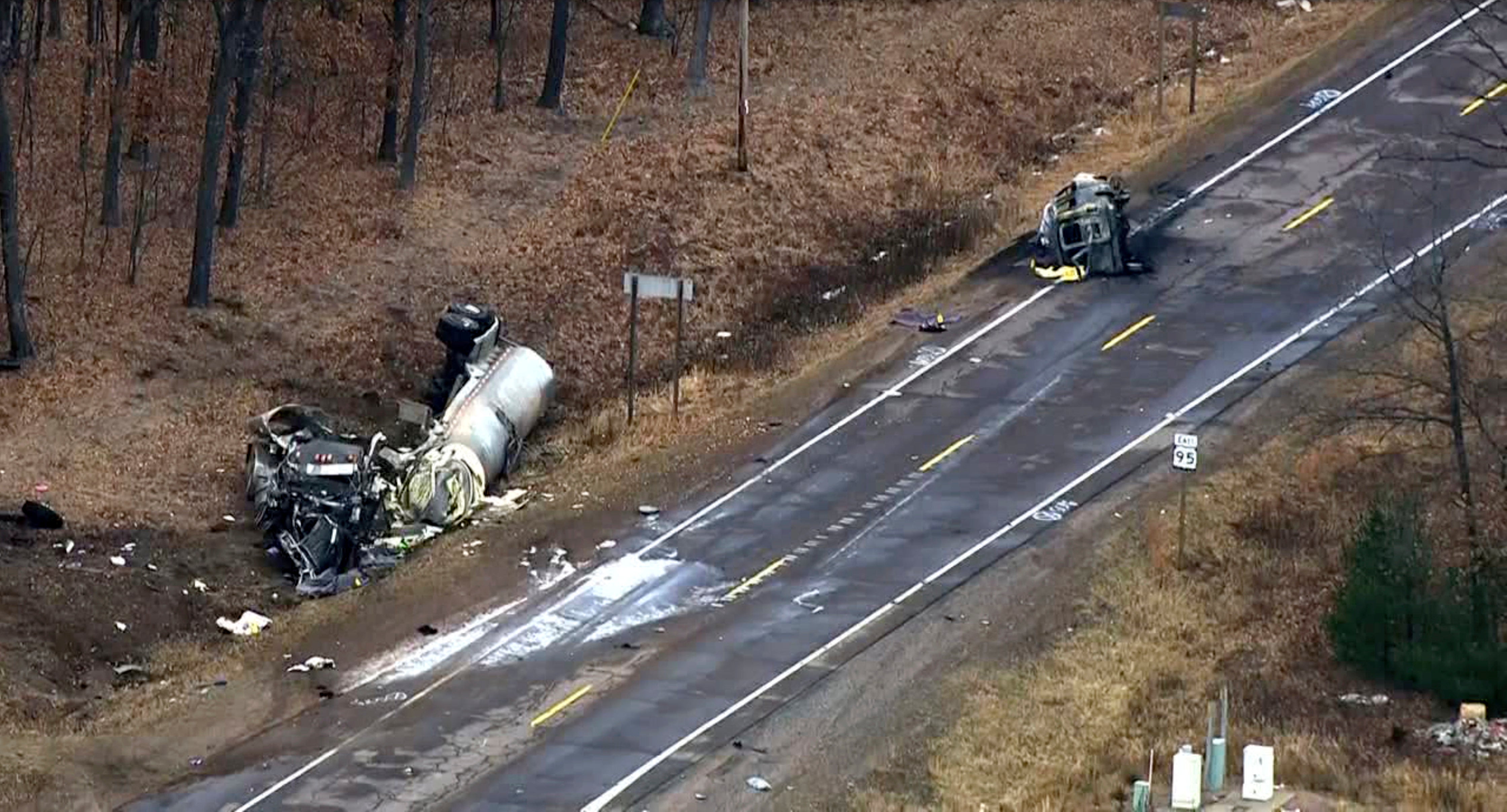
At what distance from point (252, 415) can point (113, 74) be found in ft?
39.0

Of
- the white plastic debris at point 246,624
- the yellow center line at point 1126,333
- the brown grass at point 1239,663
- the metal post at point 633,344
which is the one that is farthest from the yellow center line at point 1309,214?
the white plastic debris at point 246,624

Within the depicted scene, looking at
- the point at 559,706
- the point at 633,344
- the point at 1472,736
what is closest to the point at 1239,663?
the point at 1472,736

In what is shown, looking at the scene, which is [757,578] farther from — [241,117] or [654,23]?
[654,23]

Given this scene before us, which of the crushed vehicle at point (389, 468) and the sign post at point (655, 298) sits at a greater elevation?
the sign post at point (655, 298)

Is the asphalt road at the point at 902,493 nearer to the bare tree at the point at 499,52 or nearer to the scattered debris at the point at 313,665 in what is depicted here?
the scattered debris at the point at 313,665

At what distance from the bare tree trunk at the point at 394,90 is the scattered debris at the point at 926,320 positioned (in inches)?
452

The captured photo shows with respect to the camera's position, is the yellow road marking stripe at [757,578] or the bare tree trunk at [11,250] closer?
the yellow road marking stripe at [757,578]

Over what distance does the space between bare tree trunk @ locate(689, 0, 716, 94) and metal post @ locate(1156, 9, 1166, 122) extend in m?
8.97

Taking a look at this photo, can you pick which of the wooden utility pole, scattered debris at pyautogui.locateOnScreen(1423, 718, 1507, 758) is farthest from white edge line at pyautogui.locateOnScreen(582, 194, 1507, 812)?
the wooden utility pole

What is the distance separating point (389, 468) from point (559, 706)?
6.66 meters

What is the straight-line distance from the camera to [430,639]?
96.6 ft

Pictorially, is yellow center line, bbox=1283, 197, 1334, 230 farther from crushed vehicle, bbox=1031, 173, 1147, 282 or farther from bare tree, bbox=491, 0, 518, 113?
bare tree, bbox=491, 0, 518, 113

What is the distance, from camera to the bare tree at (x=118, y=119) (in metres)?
40.3

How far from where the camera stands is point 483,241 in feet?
142
